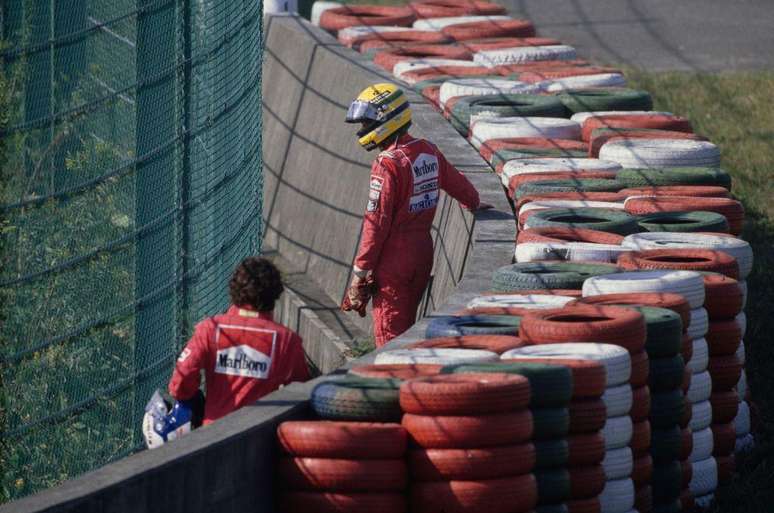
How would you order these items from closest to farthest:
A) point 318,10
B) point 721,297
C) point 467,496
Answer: point 467,496 < point 721,297 < point 318,10

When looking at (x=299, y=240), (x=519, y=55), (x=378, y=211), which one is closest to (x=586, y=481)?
(x=378, y=211)

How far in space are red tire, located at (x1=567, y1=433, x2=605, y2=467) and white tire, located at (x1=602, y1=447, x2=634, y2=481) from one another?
31 centimetres

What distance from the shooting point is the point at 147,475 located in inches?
251

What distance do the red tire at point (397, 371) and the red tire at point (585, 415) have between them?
576 millimetres

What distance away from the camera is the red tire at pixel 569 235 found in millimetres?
10164

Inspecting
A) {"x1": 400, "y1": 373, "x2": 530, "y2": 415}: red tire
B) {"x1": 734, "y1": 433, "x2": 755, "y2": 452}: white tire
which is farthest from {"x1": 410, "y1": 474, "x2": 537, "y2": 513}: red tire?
{"x1": 734, "y1": 433, "x2": 755, "y2": 452}: white tire

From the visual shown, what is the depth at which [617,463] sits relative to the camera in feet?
26.6

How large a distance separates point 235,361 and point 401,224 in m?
2.97

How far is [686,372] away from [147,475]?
3.33 m

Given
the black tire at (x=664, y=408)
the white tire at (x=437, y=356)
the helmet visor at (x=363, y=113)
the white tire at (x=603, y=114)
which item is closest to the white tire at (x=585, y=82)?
the white tire at (x=603, y=114)

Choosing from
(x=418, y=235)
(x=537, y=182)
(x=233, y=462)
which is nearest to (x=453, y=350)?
(x=233, y=462)

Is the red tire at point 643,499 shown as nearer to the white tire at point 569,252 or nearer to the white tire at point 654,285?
the white tire at point 654,285

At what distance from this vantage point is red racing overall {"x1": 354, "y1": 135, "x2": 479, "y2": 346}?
10.5 m

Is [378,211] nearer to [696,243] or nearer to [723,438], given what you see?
[696,243]
